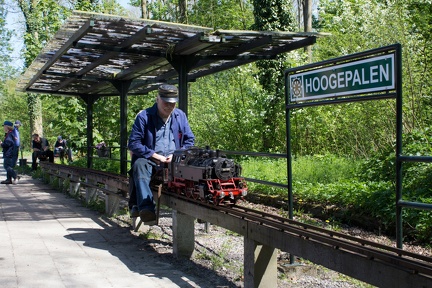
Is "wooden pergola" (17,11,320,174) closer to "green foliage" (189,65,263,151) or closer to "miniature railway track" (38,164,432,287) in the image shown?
"miniature railway track" (38,164,432,287)

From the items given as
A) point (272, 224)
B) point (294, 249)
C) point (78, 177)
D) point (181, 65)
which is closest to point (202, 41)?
point (181, 65)

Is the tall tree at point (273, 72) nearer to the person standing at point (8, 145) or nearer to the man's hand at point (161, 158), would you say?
the person standing at point (8, 145)

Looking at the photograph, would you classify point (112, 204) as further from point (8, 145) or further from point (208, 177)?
point (8, 145)

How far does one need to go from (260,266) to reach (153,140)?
2.74 m

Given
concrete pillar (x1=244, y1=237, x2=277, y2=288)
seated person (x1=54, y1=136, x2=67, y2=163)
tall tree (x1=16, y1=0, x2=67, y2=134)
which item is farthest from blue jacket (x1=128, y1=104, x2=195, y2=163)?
seated person (x1=54, y1=136, x2=67, y2=163)

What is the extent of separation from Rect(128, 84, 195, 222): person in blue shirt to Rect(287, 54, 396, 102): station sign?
1822 mm

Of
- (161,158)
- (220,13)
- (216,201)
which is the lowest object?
(216,201)

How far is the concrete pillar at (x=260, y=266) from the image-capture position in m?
5.20

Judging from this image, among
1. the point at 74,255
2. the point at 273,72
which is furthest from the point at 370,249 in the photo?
the point at 273,72

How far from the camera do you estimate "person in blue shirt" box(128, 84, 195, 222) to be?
22.8ft

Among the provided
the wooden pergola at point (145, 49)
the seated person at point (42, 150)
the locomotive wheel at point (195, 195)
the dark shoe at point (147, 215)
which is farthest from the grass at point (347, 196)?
the seated person at point (42, 150)

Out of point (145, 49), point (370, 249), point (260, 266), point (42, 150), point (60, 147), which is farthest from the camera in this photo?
point (60, 147)

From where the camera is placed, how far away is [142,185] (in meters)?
6.93

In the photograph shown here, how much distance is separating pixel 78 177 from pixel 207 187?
786 cm
